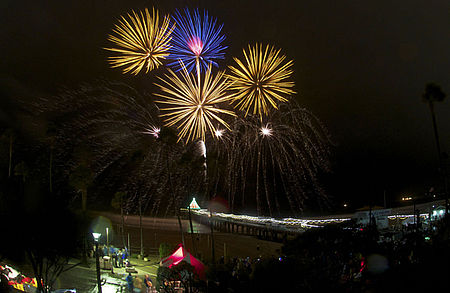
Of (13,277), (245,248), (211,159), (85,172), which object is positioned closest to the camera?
(13,277)

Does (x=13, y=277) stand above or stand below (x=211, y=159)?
below

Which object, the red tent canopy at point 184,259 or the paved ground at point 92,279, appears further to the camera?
the paved ground at point 92,279

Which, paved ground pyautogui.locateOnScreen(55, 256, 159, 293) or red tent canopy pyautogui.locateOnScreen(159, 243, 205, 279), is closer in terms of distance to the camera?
red tent canopy pyautogui.locateOnScreen(159, 243, 205, 279)

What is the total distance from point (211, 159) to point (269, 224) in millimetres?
17890

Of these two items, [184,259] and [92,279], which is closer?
[184,259]

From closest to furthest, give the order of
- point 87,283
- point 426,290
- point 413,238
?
point 426,290 → point 413,238 → point 87,283

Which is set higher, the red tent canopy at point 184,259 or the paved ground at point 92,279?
the red tent canopy at point 184,259

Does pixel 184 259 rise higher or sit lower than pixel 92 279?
higher

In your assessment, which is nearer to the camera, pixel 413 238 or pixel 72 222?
pixel 413 238

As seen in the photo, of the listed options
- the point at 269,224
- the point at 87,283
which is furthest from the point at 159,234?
the point at 87,283

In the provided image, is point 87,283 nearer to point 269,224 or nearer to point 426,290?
point 426,290

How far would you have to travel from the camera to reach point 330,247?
11.7 meters

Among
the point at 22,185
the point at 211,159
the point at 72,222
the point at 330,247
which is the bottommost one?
the point at 330,247

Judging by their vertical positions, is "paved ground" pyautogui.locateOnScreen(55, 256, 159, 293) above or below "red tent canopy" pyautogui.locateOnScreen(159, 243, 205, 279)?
below
